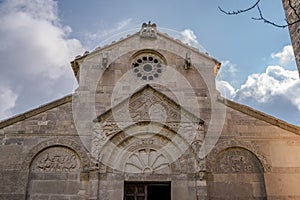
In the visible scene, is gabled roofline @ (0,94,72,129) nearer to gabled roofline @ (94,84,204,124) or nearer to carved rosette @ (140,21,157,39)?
gabled roofline @ (94,84,204,124)

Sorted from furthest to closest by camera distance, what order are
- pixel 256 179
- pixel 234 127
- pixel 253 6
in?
pixel 234 127 → pixel 256 179 → pixel 253 6

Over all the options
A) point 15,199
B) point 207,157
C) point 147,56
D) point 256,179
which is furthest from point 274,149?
point 15,199

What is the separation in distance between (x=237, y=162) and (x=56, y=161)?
550 cm

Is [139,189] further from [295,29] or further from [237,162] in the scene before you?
[295,29]

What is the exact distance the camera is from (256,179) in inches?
426

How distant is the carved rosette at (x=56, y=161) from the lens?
35.3ft

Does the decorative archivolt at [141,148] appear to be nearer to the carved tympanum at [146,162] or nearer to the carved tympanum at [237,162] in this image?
the carved tympanum at [146,162]

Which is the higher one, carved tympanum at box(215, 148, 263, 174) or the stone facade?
the stone facade

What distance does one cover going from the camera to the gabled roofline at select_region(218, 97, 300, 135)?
448 inches

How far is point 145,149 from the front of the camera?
11.1 m

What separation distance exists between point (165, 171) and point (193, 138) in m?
1.31

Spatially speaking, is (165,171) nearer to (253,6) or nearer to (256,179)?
(256,179)

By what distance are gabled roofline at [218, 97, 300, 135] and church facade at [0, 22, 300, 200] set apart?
1.2 inches

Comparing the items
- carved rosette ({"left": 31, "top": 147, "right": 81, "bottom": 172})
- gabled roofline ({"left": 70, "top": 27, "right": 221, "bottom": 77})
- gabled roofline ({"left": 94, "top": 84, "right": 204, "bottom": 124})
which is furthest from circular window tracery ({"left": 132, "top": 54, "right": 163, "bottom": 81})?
carved rosette ({"left": 31, "top": 147, "right": 81, "bottom": 172})
